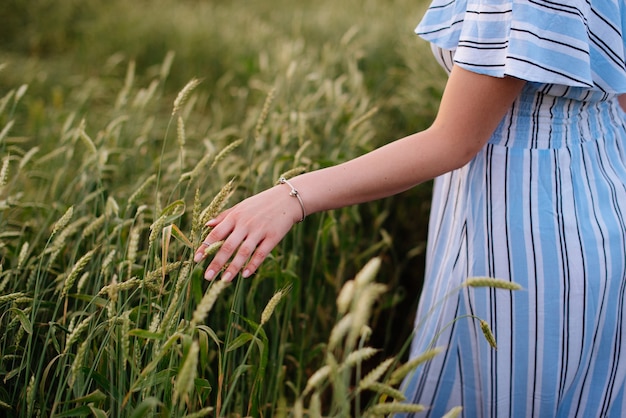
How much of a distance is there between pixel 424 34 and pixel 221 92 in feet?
8.76

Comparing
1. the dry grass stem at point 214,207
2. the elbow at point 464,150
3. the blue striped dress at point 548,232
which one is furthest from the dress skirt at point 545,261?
the dry grass stem at point 214,207

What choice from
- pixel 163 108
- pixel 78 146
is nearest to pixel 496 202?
pixel 78 146

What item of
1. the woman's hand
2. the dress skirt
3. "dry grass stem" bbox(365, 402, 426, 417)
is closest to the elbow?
the dress skirt

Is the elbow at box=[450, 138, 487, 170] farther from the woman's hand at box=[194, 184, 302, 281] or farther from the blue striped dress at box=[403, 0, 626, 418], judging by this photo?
the woman's hand at box=[194, 184, 302, 281]

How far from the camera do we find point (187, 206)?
191cm

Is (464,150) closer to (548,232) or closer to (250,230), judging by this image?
(548,232)

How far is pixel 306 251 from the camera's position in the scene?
7.00 feet

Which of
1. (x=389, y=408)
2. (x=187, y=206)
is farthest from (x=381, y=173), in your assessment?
(x=187, y=206)

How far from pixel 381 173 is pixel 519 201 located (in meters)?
0.31

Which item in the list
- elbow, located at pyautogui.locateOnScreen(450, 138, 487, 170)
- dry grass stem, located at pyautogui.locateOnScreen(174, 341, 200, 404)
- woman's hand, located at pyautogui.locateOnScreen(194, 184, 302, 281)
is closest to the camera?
dry grass stem, located at pyautogui.locateOnScreen(174, 341, 200, 404)

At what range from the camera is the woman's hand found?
1016 millimetres

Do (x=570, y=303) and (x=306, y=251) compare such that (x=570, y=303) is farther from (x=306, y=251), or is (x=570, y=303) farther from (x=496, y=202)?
(x=306, y=251)

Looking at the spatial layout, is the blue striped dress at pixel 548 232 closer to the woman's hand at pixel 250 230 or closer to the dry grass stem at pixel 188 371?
the woman's hand at pixel 250 230

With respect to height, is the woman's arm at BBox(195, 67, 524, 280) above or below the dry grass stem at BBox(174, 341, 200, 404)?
above
